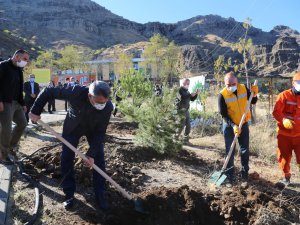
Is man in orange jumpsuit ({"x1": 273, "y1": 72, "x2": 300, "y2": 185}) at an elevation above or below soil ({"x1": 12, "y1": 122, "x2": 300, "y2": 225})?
above

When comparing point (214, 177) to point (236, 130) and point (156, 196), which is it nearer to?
point (236, 130)

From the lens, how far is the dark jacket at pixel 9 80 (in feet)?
17.9

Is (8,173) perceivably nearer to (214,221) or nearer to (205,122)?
(214,221)

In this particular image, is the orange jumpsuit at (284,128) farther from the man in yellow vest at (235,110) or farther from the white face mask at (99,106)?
the white face mask at (99,106)

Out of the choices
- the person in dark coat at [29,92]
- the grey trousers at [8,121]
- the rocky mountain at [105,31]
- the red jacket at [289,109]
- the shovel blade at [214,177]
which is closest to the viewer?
the grey trousers at [8,121]

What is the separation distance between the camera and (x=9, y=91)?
5488mm

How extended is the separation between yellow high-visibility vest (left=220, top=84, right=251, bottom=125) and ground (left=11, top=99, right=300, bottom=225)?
1046mm

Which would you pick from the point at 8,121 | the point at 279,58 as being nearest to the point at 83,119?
the point at 8,121

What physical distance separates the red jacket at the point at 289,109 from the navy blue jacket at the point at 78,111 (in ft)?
10.3

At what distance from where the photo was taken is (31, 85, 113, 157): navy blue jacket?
4.21 meters

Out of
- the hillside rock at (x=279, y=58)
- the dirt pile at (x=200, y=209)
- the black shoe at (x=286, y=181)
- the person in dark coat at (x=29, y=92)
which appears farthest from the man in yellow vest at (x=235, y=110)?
the hillside rock at (x=279, y=58)

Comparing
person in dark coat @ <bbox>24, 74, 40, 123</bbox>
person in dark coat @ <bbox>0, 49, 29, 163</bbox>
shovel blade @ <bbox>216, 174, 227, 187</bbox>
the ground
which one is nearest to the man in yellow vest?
shovel blade @ <bbox>216, 174, 227, 187</bbox>

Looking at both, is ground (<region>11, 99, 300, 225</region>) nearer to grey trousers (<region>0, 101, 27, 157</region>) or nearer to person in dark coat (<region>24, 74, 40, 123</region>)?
grey trousers (<region>0, 101, 27, 157</region>)

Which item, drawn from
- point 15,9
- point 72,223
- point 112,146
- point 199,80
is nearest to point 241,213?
point 72,223
